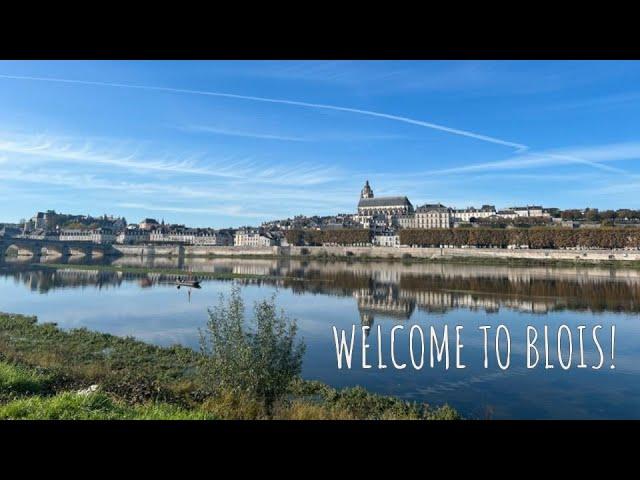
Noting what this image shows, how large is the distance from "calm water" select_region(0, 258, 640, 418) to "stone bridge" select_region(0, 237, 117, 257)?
31.4 metres

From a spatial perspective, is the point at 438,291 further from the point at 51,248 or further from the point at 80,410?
the point at 51,248

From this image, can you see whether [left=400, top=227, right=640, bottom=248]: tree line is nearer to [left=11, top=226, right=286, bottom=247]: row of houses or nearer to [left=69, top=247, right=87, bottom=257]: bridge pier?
[left=11, top=226, right=286, bottom=247]: row of houses

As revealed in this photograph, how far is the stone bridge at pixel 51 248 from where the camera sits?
6318 cm

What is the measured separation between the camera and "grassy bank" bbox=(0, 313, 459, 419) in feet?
17.3

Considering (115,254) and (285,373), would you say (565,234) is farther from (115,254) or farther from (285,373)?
(115,254)

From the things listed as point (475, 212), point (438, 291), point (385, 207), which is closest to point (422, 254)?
point (438, 291)

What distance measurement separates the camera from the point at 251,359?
6.21 m

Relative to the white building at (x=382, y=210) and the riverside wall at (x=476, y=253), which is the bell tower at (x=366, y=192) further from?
the riverside wall at (x=476, y=253)

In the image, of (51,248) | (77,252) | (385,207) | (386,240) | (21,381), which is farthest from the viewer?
(385,207)

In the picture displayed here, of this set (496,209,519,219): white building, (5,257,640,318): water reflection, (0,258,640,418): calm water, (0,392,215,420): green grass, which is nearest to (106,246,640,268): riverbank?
(0,258,640,418): calm water

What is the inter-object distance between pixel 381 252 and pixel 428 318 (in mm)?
48524

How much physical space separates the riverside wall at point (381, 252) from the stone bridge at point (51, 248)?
14.4 ft
